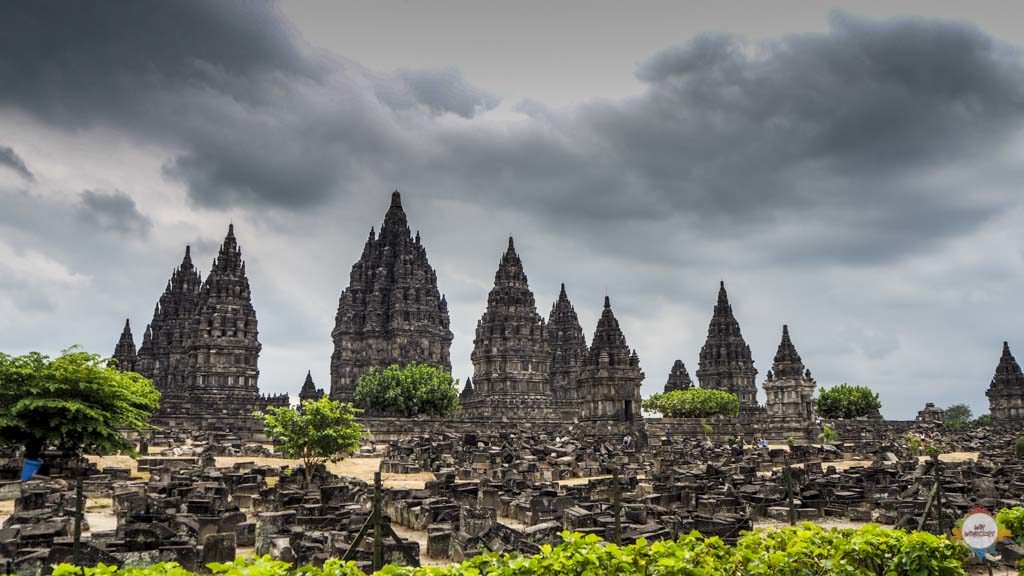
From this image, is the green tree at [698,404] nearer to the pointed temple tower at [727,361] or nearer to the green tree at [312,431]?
the pointed temple tower at [727,361]

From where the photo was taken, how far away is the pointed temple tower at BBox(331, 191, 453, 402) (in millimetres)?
72562

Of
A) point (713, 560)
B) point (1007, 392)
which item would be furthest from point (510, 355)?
Answer: point (713, 560)

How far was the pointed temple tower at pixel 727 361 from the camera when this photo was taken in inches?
3125

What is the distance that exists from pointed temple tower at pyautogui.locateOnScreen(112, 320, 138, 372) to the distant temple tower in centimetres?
5966

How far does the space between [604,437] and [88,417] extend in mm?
28543

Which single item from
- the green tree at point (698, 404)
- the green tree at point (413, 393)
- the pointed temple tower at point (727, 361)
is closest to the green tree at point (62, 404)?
the green tree at point (413, 393)

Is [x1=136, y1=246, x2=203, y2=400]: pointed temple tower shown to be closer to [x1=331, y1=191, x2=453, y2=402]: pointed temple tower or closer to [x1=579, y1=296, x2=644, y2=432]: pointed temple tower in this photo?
[x1=331, y1=191, x2=453, y2=402]: pointed temple tower

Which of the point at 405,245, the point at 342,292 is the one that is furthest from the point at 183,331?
the point at 405,245

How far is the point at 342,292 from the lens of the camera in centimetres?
8056

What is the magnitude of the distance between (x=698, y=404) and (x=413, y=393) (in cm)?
2598

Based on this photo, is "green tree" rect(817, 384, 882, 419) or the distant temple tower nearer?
the distant temple tower

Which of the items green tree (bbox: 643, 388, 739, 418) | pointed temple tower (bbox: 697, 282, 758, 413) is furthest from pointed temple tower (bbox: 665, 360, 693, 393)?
green tree (bbox: 643, 388, 739, 418)

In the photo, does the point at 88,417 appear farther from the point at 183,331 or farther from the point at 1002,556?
the point at 183,331

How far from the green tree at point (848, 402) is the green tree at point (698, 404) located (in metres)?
10.4
